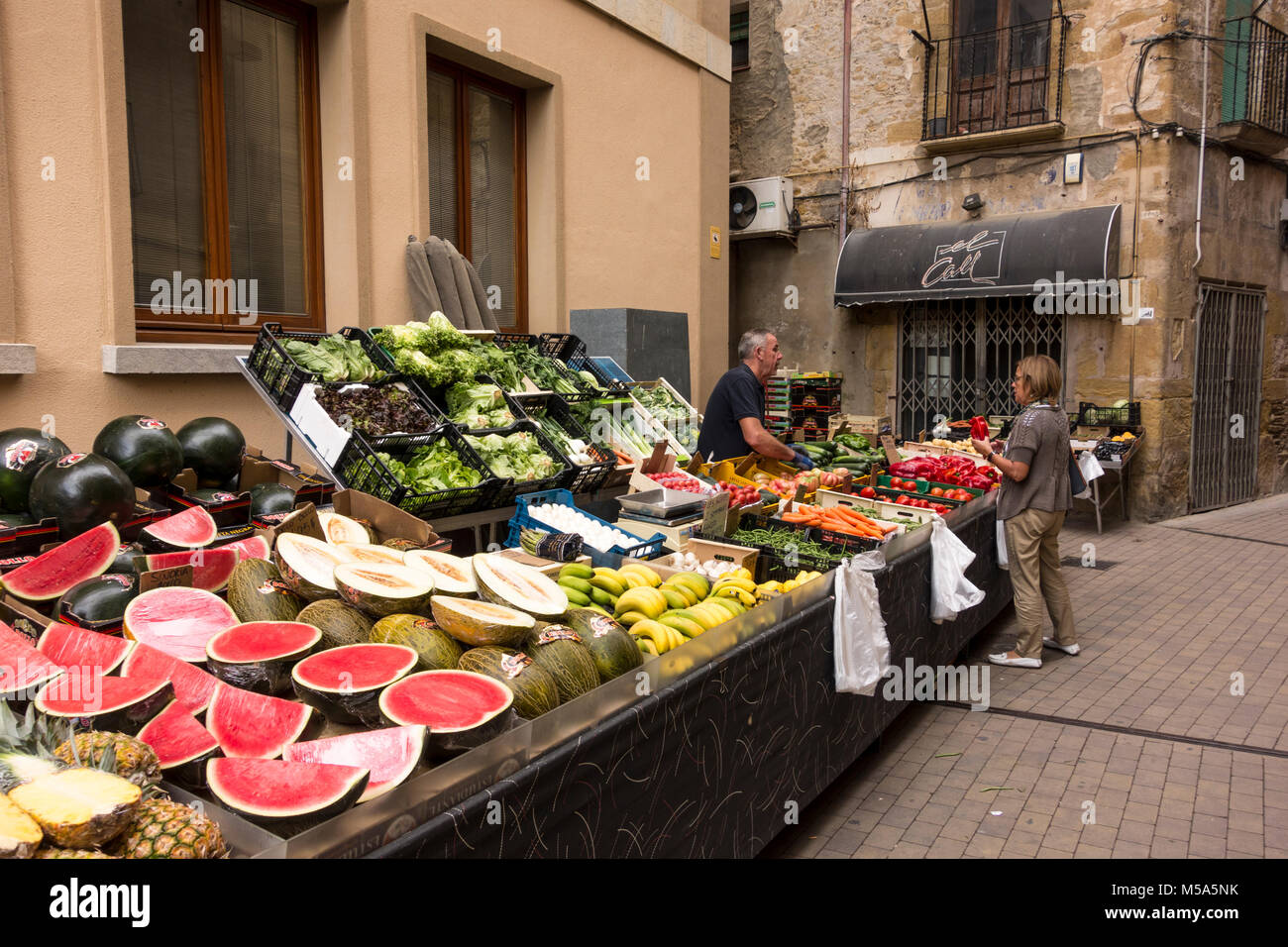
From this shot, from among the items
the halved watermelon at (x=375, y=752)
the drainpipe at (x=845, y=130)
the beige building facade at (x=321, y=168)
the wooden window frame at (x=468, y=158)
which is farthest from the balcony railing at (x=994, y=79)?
the halved watermelon at (x=375, y=752)

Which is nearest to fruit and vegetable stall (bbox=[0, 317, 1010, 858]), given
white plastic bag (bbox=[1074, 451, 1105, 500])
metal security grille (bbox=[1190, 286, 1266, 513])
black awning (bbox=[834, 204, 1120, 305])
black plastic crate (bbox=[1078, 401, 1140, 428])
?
white plastic bag (bbox=[1074, 451, 1105, 500])

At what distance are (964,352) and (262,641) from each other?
12.3 metres

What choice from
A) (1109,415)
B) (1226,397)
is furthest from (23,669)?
(1226,397)

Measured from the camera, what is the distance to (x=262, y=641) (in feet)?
8.63

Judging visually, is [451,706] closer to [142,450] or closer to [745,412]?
[142,450]

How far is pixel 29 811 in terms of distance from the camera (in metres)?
1.59

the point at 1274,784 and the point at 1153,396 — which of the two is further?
the point at 1153,396

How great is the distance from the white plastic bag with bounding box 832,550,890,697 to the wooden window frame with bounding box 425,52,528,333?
18.1 ft

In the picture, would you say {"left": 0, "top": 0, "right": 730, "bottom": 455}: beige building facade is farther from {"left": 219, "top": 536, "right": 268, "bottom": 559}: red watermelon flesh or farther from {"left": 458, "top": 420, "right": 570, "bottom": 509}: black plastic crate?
{"left": 219, "top": 536, "right": 268, "bottom": 559}: red watermelon flesh

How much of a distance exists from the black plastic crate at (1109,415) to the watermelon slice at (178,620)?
448 inches

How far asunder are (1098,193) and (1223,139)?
5.68 feet
